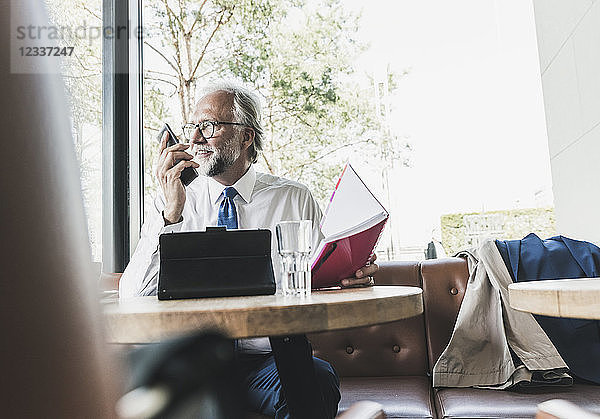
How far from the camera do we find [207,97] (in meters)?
2.12

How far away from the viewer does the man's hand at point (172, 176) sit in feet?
5.23

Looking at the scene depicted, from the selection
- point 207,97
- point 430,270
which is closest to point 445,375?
point 430,270

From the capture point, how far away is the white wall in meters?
2.69

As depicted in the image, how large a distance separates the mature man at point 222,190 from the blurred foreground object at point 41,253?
1.44m

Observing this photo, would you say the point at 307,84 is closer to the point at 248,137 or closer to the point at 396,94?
the point at 396,94

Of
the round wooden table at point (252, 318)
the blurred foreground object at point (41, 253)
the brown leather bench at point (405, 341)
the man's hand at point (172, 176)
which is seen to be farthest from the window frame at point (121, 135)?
the blurred foreground object at point (41, 253)

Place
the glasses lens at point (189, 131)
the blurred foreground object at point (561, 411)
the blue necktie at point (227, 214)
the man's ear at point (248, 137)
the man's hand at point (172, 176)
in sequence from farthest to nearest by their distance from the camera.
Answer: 1. the man's ear at point (248, 137)
2. the glasses lens at point (189, 131)
3. the blue necktie at point (227, 214)
4. the man's hand at point (172, 176)
5. the blurred foreground object at point (561, 411)

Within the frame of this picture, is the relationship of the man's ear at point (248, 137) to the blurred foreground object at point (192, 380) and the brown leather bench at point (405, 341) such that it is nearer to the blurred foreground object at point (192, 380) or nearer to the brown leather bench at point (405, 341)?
the brown leather bench at point (405, 341)

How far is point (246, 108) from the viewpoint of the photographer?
220 cm

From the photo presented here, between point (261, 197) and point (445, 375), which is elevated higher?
point (261, 197)

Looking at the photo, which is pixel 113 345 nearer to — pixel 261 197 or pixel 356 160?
pixel 261 197

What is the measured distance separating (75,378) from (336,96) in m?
7.12

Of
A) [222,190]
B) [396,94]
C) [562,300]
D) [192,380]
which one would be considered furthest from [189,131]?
[396,94]

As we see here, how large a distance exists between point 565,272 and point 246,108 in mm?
1427
